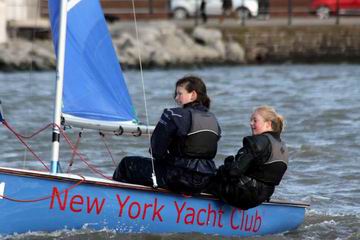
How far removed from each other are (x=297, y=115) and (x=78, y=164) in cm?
516

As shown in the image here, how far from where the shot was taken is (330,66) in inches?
925

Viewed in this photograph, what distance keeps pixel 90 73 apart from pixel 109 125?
1.20 ft

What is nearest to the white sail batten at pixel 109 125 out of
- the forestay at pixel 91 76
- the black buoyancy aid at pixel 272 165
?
the forestay at pixel 91 76

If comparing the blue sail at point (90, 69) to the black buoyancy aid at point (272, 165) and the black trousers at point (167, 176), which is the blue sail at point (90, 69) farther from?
the black buoyancy aid at point (272, 165)

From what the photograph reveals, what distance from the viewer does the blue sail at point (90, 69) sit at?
7035mm

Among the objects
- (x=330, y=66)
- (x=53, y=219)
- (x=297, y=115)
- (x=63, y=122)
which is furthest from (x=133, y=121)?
(x=330, y=66)

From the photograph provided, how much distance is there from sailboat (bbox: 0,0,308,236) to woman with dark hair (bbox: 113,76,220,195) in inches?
4.3

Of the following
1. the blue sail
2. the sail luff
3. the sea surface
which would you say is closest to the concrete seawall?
the sea surface

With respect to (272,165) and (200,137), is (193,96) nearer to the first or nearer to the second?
(200,137)

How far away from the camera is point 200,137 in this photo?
6.63 m

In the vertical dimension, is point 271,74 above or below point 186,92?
below

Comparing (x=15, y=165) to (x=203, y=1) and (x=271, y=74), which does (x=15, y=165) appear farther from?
(x=203, y=1)

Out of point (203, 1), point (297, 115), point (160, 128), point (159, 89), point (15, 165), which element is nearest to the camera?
point (160, 128)

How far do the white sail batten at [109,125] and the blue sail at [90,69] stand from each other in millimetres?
30
